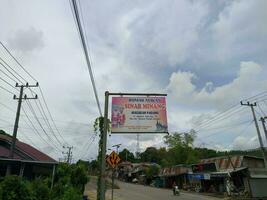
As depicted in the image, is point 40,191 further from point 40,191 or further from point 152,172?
point 152,172

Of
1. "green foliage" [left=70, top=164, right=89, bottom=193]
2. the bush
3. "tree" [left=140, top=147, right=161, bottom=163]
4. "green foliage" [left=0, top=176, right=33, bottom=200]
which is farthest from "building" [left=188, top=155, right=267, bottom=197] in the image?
"tree" [left=140, top=147, right=161, bottom=163]

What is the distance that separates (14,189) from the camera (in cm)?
855

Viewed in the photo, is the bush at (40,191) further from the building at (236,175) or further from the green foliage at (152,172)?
the green foliage at (152,172)

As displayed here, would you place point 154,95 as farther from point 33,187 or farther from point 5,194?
point 5,194

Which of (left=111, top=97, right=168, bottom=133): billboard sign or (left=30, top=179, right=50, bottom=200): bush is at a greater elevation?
(left=111, top=97, right=168, bottom=133): billboard sign

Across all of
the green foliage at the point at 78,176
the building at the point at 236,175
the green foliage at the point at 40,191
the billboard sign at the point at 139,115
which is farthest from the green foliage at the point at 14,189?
the building at the point at 236,175

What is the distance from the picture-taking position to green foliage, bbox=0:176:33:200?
8461 mm

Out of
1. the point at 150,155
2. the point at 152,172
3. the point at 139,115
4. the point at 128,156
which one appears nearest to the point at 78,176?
the point at 139,115

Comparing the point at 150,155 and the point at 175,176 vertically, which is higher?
the point at 150,155

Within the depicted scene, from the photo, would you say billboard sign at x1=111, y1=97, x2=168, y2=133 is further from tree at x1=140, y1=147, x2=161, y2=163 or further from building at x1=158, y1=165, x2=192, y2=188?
tree at x1=140, y1=147, x2=161, y2=163

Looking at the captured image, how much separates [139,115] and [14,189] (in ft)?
21.0

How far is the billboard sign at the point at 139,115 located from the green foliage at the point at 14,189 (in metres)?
5.22

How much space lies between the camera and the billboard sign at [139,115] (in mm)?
13359

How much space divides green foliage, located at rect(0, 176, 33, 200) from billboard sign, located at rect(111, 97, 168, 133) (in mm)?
5218
